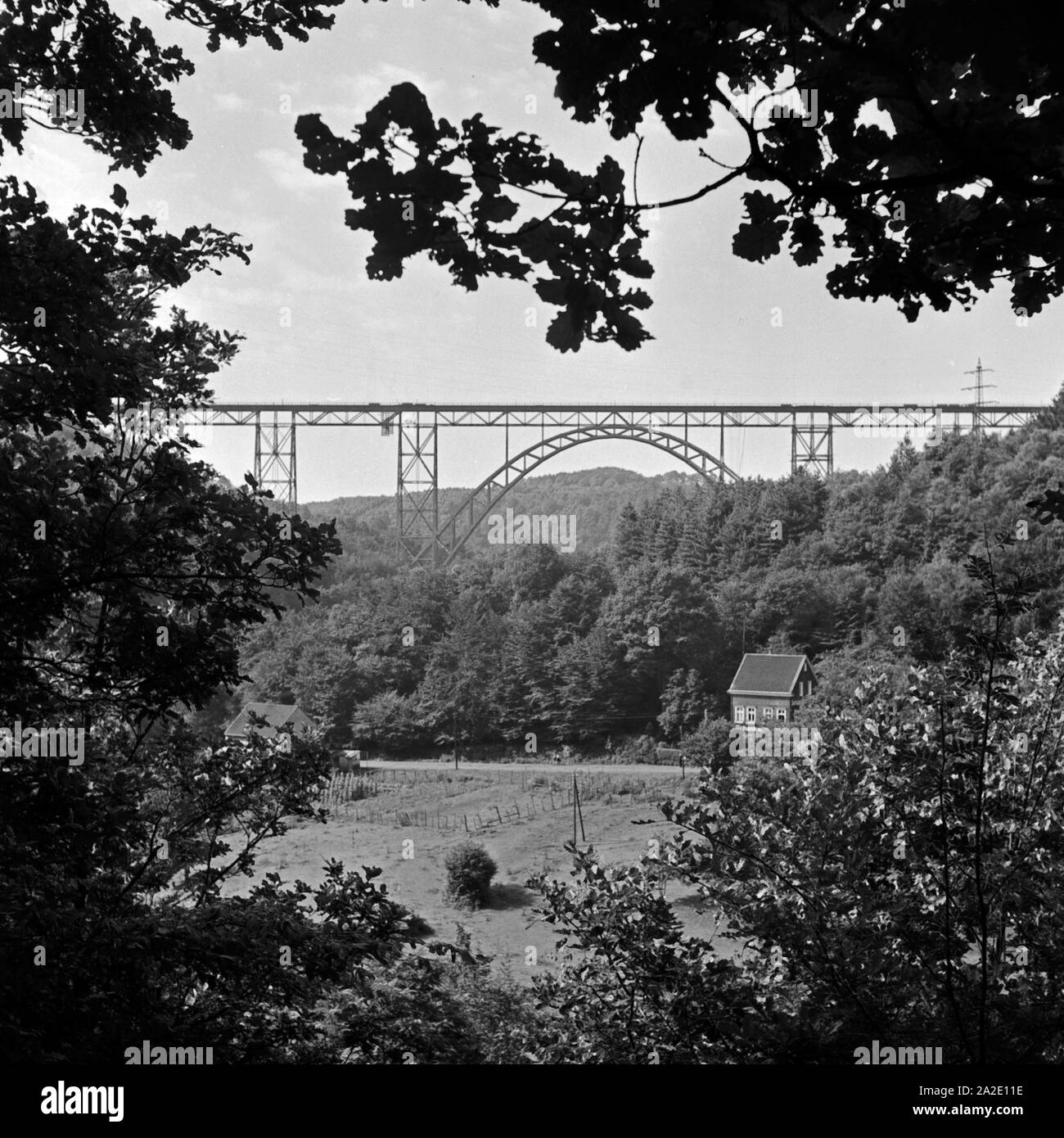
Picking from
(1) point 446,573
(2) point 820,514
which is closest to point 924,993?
(1) point 446,573

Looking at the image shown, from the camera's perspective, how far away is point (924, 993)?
10.4ft

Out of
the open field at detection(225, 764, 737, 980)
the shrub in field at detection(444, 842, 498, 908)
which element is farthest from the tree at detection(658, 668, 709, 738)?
the shrub in field at detection(444, 842, 498, 908)

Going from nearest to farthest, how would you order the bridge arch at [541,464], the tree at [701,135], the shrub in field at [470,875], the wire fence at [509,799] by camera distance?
1. the tree at [701,135]
2. the shrub in field at [470,875]
3. the wire fence at [509,799]
4. the bridge arch at [541,464]

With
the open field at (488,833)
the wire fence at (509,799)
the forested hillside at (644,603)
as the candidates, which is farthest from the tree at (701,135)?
the forested hillside at (644,603)

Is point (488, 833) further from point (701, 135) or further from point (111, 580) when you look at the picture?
point (701, 135)

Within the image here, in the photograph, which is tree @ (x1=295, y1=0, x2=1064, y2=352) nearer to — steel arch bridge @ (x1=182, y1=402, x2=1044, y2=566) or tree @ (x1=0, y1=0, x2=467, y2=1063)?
tree @ (x1=0, y1=0, x2=467, y2=1063)

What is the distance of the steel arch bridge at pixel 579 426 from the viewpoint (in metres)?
19.4

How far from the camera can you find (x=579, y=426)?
69.5 feet

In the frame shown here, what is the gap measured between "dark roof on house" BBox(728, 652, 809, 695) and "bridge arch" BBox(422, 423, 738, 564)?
17.0ft

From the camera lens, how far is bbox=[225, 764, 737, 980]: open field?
12.9 metres

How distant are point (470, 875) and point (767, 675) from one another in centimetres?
924

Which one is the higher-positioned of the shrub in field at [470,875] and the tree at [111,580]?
the tree at [111,580]

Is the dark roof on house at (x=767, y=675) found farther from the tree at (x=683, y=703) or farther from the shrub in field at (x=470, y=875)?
the shrub in field at (x=470, y=875)

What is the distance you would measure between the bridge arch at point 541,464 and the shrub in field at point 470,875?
10.00 m
